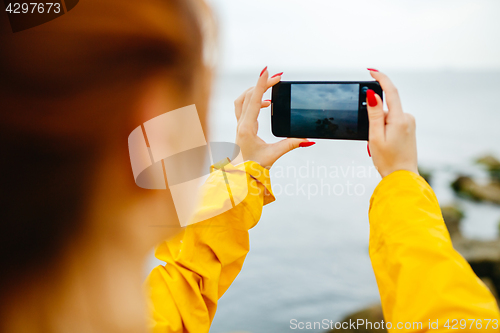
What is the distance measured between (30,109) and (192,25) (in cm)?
17

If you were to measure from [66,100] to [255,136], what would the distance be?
38 centimetres

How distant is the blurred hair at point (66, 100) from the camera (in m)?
0.27

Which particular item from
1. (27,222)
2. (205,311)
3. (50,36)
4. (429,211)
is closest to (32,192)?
(27,222)

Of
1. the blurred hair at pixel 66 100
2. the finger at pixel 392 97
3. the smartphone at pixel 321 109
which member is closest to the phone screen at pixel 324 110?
the smartphone at pixel 321 109

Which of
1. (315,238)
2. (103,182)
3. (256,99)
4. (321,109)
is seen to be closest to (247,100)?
(256,99)

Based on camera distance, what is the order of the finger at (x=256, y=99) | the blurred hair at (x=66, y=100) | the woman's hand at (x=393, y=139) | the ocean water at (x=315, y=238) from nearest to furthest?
the blurred hair at (x=66, y=100) → the woman's hand at (x=393, y=139) → the finger at (x=256, y=99) → the ocean water at (x=315, y=238)

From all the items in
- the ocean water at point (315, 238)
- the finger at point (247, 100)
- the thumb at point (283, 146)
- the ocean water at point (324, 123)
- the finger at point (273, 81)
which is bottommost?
the ocean water at point (315, 238)

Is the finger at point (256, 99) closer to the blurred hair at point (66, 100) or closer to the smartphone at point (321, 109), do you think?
the smartphone at point (321, 109)

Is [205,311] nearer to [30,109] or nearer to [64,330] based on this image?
[64,330]

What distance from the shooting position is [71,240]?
33 cm

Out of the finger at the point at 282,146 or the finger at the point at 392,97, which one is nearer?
the finger at the point at 392,97

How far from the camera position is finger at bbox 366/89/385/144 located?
50 centimetres

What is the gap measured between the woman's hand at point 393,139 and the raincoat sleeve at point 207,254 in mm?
195

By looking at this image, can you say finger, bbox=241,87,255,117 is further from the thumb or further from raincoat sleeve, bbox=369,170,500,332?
raincoat sleeve, bbox=369,170,500,332
